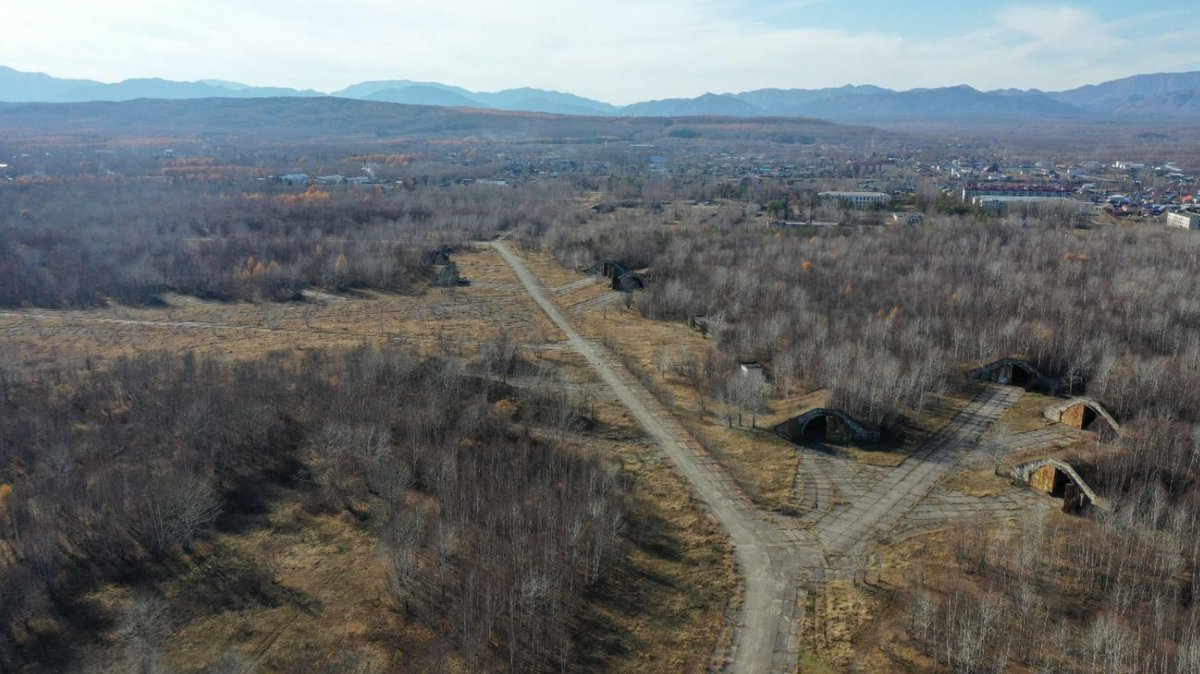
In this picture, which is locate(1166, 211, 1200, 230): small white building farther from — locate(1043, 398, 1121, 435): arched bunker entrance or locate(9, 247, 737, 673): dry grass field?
locate(9, 247, 737, 673): dry grass field

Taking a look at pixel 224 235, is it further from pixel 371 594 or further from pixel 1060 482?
pixel 1060 482

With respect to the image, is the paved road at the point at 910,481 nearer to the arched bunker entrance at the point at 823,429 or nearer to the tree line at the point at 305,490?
the arched bunker entrance at the point at 823,429

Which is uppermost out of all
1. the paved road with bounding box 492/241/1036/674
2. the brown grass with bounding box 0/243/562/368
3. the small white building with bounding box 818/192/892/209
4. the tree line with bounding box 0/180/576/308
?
the small white building with bounding box 818/192/892/209

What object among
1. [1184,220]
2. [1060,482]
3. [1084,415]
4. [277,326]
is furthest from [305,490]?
[1184,220]

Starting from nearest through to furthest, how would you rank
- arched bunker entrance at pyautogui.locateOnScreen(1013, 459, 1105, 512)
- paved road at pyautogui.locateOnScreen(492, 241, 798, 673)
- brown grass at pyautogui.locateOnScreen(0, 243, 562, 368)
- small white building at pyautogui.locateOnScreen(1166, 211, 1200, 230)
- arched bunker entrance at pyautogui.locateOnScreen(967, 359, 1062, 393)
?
1. paved road at pyautogui.locateOnScreen(492, 241, 798, 673)
2. arched bunker entrance at pyautogui.locateOnScreen(1013, 459, 1105, 512)
3. arched bunker entrance at pyautogui.locateOnScreen(967, 359, 1062, 393)
4. brown grass at pyautogui.locateOnScreen(0, 243, 562, 368)
5. small white building at pyautogui.locateOnScreen(1166, 211, 1200, 230)

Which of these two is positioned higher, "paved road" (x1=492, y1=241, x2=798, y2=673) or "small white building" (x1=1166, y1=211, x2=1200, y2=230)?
"small white building" (x1=1166, y1=211, x2=1200, y2=230)

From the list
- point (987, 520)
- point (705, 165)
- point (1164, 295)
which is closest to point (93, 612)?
point (987, 520)

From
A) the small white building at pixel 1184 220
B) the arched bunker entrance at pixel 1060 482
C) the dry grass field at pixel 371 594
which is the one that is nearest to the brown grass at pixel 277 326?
the dry grass field at pixel 371 594

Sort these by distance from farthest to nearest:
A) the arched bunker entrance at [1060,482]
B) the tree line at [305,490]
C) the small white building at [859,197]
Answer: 1. the small white building at [859,197]
2. the arched bunker entrance at [1060,482]
3. the tree line at [305,490]

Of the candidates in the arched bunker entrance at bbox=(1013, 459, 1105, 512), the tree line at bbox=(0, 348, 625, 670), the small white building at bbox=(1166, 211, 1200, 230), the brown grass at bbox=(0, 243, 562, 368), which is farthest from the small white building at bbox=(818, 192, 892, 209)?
the tree line at bbox=(0, 348, 625, 670)
